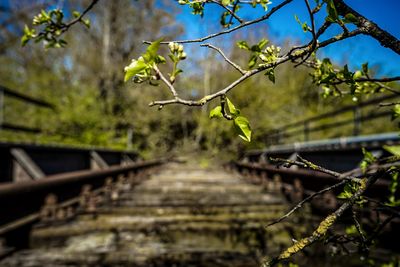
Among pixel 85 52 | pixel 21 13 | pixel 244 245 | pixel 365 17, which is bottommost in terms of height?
pixel 244 245

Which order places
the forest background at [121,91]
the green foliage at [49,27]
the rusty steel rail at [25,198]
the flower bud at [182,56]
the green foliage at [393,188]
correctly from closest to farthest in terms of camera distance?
the flower bud at [182,56] → the green foliage at [393,188] → the green foliage at [49,27] → the rusty steel rail at [25,198] → the forest background at [121,91]

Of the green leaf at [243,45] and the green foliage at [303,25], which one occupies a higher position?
the green leaf at [243,45]

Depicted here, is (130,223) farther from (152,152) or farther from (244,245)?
(152,152)

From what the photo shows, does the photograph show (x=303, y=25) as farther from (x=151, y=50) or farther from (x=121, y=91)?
(x=121, y=91)

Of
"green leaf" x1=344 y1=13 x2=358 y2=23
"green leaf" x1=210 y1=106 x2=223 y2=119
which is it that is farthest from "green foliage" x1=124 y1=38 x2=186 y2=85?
"green leaf" x1=344 y1=13 x2=358 y2=23

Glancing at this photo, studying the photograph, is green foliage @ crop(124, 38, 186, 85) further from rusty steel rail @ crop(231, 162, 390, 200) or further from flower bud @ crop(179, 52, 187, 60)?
rusty steel rail @ crop(231, 162, 390, 200)

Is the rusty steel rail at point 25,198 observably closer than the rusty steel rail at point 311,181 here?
Yes

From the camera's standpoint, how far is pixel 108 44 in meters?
16.2

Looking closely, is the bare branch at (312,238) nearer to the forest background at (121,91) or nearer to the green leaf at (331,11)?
the green leaf at (331,11)

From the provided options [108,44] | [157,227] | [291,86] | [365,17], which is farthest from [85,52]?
[365,17]

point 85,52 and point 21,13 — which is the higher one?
point 85,52

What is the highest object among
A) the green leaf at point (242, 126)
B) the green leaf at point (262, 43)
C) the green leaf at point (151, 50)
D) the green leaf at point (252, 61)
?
the green leaf at point (262, 43)

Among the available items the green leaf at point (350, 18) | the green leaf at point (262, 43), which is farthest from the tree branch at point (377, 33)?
the green leaf at point (262, 43)

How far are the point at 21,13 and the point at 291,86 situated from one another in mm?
14415
